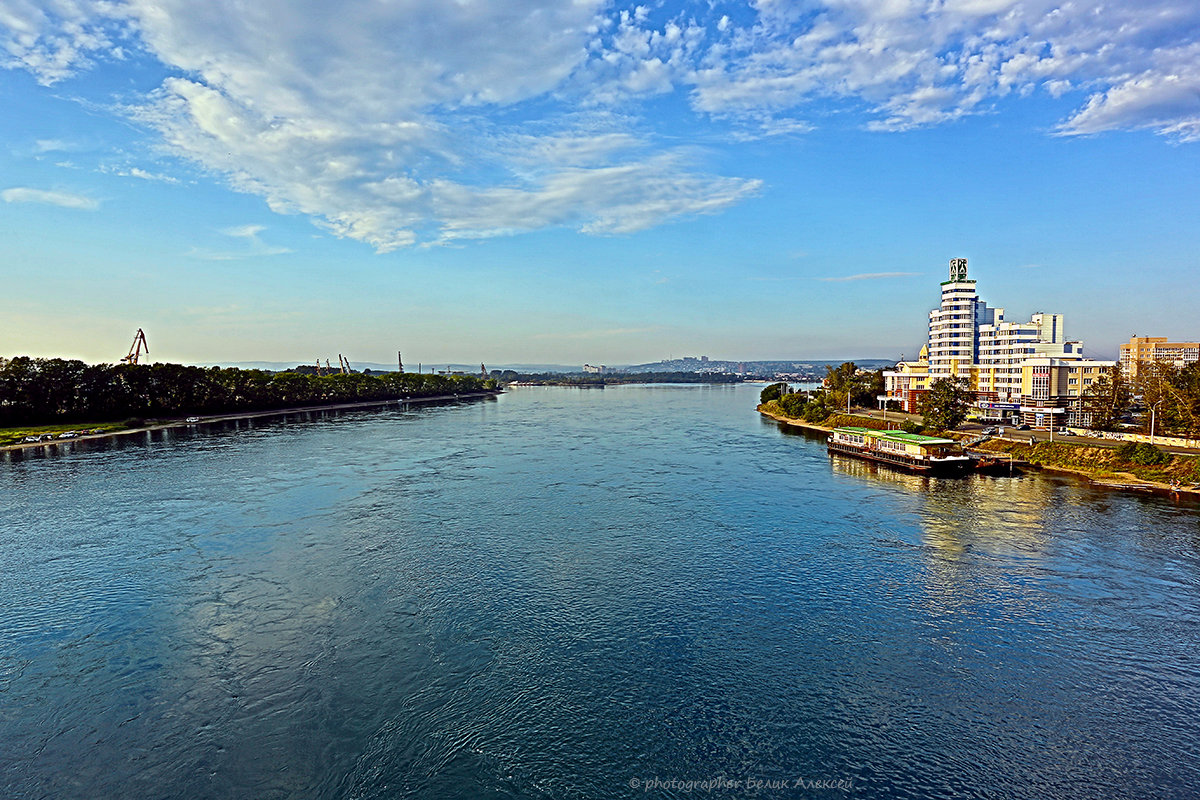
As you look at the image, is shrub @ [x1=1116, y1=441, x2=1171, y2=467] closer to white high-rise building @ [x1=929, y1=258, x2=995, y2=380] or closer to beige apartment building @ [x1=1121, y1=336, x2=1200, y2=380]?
white high-rise building @ [x1=929, y1=258, x2=995, y2=380]

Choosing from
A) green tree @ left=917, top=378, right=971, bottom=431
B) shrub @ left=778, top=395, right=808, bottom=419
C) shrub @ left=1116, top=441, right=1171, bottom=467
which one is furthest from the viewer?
shrub @ left=778, top=395, right=808, bottom=419

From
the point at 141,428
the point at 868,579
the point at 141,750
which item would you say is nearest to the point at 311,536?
the point at 141,750

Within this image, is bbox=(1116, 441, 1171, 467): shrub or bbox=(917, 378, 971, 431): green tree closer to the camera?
bbox=(1116, 441, 1171, 467): shrub

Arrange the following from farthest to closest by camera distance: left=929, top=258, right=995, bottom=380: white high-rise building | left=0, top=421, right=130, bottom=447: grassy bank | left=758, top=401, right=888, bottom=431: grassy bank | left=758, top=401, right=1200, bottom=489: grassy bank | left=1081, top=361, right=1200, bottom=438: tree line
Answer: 1. left=929, top=258, right=995, bottom=380: white high-rise building
2. left=758, top=401, right=888, bottom=431: grassy bank
3. left=0, top=421, right=130, bottom=447: grassy bank
4. left=1081, top=361, right=1200, bottom=438: tree line
5. left=758, top=401, right=1200, bottom=489: grassy bank

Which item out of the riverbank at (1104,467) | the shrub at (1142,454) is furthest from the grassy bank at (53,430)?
the shrub at (1142,454)

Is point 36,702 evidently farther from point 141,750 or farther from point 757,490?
point 757,490

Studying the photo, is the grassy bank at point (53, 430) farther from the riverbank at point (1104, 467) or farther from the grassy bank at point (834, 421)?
the riverbank at point (1104, 467)

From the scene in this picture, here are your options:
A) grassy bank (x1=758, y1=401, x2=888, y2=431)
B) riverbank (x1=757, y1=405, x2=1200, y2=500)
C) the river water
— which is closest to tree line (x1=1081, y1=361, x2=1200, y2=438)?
riverbank (x1=757, y1=405, x2=1200, y2=500)
